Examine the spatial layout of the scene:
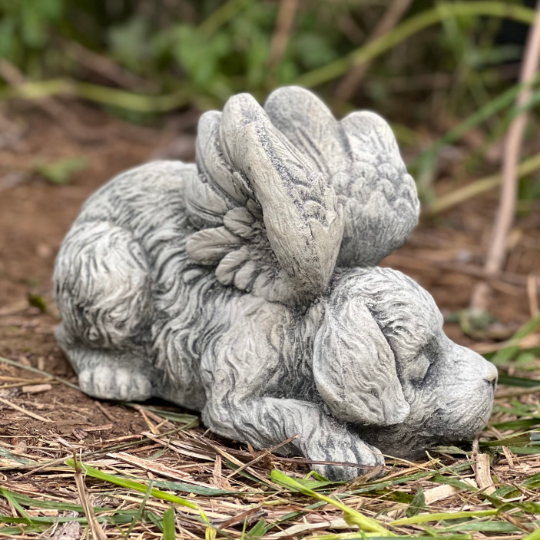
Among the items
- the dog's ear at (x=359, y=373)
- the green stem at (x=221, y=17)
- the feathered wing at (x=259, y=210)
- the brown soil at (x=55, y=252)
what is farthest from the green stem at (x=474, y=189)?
the dog's ear at (x=359, y=373)

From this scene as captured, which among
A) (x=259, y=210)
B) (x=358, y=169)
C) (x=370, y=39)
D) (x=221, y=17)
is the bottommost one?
(x=259, y=210)

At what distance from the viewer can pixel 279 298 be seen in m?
2.21

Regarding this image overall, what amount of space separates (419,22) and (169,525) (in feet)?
14.6

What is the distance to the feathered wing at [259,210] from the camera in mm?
2023

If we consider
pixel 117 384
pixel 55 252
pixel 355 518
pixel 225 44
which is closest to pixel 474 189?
pixel 225 44

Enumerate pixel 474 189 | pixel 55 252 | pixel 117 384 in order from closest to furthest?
pixel 117 384
pixel 55 252
pixel 474 189

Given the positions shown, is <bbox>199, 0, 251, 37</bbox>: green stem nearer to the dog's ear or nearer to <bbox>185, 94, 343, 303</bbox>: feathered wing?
<bbox>185, 94, 343, 303</bbox>: feathered wing

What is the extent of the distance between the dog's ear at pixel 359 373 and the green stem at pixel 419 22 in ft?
11.4

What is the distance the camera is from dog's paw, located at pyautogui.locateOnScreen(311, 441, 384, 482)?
2.04m

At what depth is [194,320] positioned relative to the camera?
7.72ft

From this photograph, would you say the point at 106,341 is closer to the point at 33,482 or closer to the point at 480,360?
the point at 33,482

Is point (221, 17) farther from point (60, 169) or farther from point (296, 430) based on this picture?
point (296, 430)

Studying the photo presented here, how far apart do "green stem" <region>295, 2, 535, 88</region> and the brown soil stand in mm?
1089

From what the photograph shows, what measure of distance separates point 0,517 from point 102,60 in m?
4.98
